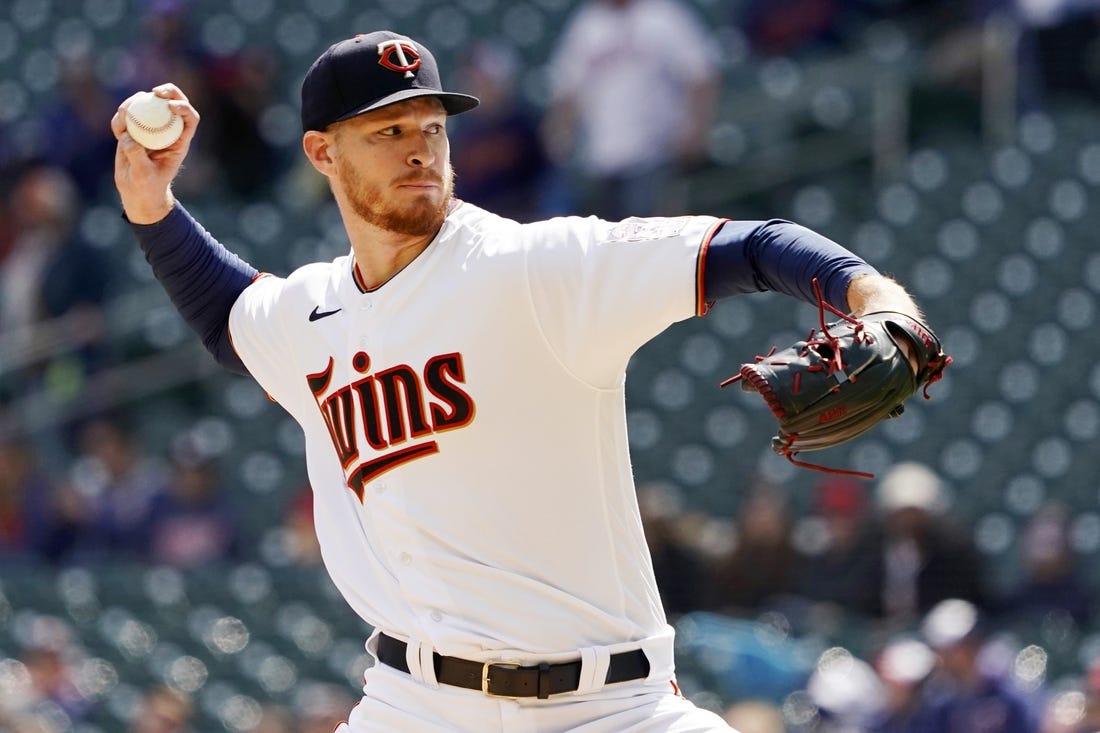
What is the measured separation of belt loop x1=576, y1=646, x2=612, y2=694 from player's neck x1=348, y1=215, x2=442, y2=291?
73 cm

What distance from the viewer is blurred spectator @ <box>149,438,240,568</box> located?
25.1 feet

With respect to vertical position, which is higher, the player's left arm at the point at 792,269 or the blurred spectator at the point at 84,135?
the blurred spectator at the point at 84,135

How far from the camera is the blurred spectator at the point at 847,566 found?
6.58 m

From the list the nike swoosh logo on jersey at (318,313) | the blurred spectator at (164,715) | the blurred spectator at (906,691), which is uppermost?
the nike swoosh logo on jersey at (318,313)

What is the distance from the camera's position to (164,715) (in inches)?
267

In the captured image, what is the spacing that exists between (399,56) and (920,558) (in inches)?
157

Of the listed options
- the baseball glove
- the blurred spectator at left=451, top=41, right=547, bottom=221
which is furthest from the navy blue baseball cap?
the blurred spectator at left=451, top=41, right=547, bottom=221

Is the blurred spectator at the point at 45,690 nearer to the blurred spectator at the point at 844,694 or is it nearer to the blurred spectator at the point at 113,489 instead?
the blurred spectator at the point at 113,489

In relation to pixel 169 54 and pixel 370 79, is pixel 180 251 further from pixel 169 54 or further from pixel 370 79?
pixel 169 54

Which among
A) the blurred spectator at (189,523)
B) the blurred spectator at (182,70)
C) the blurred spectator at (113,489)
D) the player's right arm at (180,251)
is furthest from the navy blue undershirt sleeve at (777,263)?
the blurred spectator at (182,70)

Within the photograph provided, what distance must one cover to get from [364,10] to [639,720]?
7627 millimetres

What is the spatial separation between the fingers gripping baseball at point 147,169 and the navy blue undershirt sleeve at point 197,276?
0.03m

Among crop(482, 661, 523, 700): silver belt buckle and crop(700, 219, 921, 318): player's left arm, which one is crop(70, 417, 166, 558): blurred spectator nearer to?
crop(482, 661, 523, 700): silver belt buckle

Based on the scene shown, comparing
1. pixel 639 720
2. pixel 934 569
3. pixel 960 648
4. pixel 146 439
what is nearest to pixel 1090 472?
pixel 934 569
